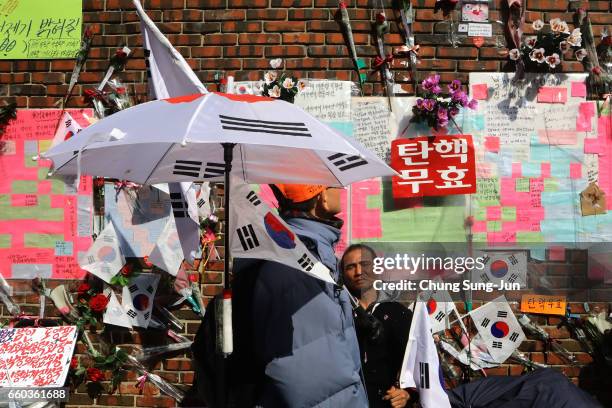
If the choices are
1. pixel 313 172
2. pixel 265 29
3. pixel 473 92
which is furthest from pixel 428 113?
pixel 313 172

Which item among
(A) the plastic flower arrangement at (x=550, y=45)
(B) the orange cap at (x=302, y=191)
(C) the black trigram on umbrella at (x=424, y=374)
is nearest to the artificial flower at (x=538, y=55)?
(A) the plastic flower arrangement at (x=550, y=45)

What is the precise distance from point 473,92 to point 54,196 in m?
3.37

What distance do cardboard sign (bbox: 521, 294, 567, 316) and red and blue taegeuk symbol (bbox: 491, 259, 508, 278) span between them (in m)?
0.24

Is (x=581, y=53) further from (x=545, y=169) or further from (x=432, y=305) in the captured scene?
(x=432, y=305)

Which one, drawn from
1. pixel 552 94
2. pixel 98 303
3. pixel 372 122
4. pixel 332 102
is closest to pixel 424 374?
pixel 372 122

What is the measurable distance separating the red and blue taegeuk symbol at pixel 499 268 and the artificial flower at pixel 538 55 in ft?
5.02

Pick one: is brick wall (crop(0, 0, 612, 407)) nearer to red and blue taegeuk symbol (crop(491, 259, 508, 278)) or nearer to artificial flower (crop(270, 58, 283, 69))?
artificial flower (crop(270, 58, 283, 69))

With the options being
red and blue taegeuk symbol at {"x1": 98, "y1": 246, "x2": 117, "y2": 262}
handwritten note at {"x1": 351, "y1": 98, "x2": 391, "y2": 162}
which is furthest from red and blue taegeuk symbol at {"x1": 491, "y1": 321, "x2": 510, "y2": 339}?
red and blue taegeuk symbol at {"x1": 98, "y1": 246, "x2": 117, "y2": 262}

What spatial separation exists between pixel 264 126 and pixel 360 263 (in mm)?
2779

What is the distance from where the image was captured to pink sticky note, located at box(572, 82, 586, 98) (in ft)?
17.4

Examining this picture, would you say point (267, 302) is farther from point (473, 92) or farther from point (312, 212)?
point (473, 92)

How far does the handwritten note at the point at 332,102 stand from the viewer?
17.4 ft

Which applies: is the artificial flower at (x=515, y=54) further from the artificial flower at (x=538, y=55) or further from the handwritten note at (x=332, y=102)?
the handwritten note at (x=332, y=102)

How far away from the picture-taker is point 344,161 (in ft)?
10.7
